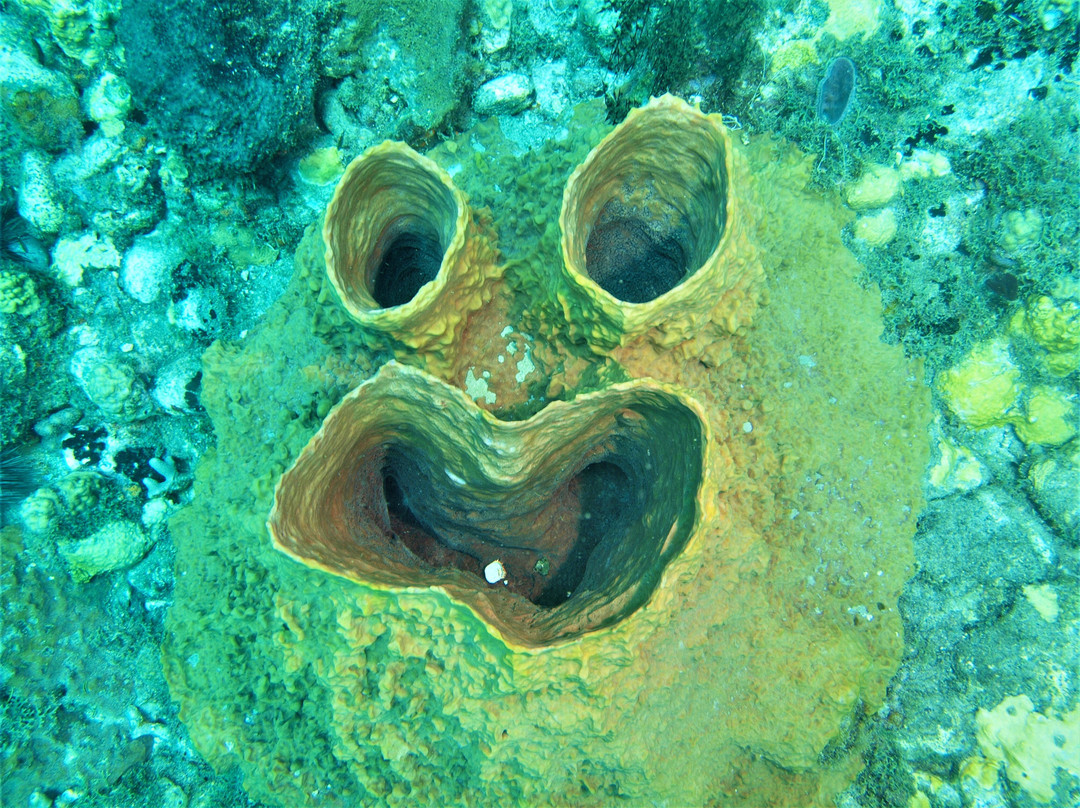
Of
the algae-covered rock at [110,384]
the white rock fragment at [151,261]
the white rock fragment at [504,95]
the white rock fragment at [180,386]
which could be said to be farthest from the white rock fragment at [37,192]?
the white rock fragment at [504,95]

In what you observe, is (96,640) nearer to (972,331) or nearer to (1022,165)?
(972,331)

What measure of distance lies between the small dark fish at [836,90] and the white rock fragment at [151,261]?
3.98 metres

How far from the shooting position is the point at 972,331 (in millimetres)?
2834

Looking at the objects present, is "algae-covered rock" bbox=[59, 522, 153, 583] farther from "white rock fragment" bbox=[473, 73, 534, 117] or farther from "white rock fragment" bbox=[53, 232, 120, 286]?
"white rock fragment" bbox=[473, 73, 534, 117]

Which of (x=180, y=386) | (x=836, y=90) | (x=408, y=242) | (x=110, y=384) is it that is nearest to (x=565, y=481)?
(x=408, y=242)

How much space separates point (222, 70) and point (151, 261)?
1531 millimetres

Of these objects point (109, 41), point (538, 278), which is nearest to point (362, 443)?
point (538, 278)

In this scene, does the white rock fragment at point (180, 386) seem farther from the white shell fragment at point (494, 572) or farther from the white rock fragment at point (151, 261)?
the white shell fragment at point (494, 572)

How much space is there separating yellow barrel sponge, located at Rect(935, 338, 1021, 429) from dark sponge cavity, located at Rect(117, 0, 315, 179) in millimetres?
3767

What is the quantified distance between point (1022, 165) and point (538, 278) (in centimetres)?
246

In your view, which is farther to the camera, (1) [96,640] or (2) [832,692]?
(1) [96,640]

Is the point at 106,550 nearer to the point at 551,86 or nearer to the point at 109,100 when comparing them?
the point at 109,100

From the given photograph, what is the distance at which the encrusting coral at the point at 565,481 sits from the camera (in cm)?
207

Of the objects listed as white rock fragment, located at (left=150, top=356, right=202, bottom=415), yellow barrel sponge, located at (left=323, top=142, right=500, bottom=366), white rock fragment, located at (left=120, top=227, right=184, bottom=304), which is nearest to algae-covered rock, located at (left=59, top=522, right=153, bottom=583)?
white rock fragment, located at (left=150, top=356, right=202, bottom=415)
